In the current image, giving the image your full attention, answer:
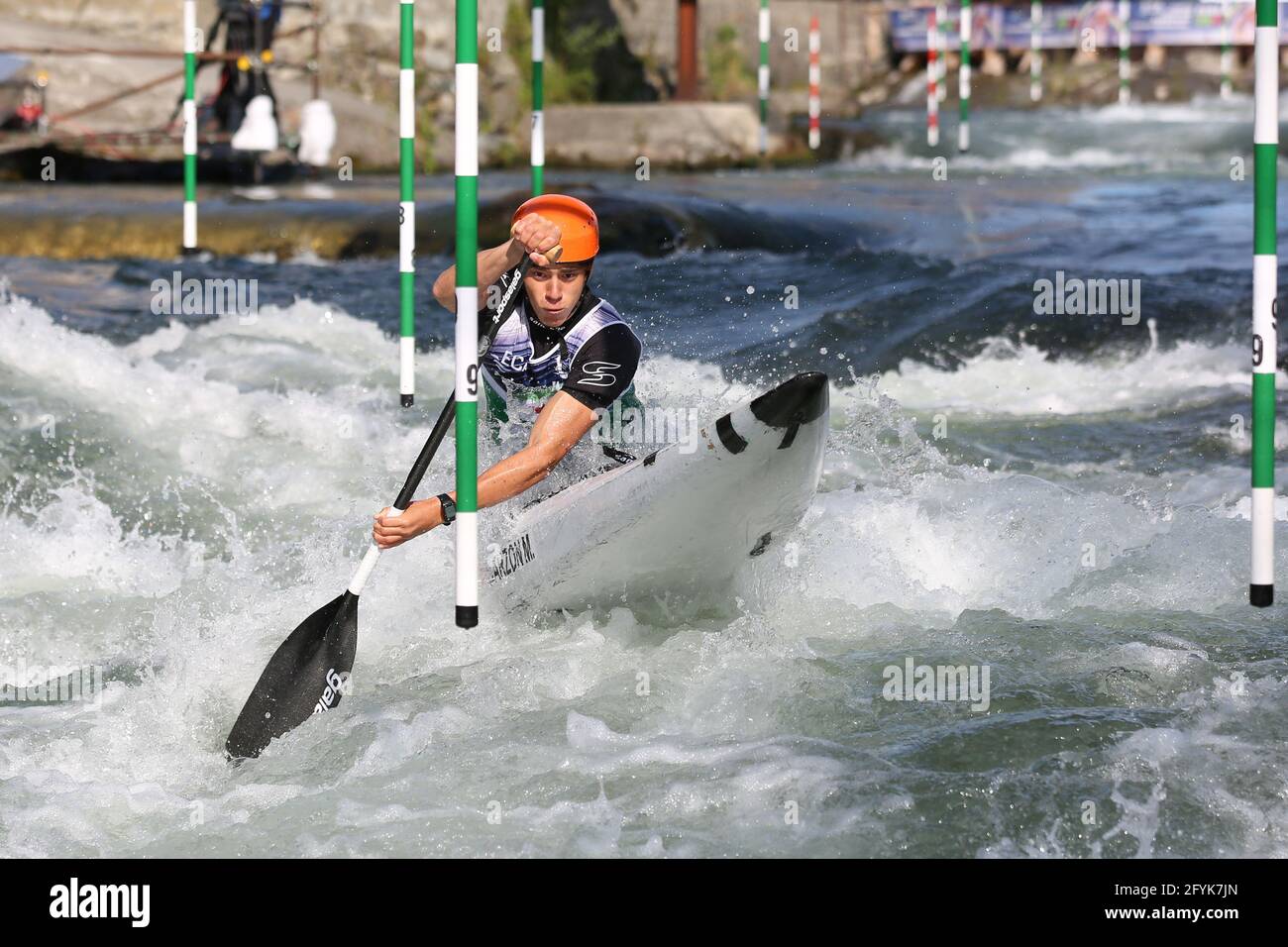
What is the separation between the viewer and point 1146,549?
5.33 m

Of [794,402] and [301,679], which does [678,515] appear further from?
[301,679]

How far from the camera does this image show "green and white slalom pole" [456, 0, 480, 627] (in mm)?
3682

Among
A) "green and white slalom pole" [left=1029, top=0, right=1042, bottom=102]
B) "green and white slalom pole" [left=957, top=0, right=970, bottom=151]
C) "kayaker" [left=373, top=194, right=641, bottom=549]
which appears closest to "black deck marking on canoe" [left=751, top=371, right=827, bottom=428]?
"kayaker" [left=373, top=194, right=641, bottom=549]

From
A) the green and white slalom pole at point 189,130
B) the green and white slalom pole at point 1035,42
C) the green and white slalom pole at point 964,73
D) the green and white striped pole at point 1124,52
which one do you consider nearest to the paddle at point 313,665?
the green and white slalom pole at point 189,130

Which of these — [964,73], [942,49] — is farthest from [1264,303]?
[942,49]

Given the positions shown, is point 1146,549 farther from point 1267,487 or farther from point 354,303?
point 354,303

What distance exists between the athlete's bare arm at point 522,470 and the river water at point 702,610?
1.61ft

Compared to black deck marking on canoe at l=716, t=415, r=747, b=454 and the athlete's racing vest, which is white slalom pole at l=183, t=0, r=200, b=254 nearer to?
the athlete's racing vest

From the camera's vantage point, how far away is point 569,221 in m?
4.31

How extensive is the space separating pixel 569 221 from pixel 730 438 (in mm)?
693
